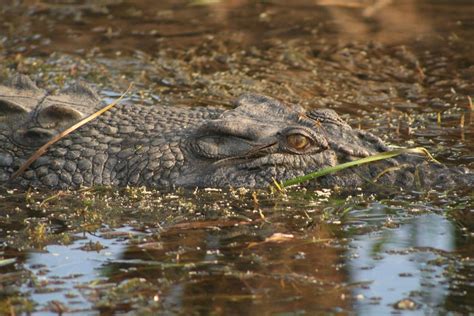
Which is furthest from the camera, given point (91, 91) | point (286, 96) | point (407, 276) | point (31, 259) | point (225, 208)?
point (286, 96)

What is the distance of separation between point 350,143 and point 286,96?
9.86 feet

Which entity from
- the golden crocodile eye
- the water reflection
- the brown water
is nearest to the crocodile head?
the golden crocodile eye

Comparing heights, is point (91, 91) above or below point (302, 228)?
above

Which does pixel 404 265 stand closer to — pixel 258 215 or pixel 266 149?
pixel 258 215

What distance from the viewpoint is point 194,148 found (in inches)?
307

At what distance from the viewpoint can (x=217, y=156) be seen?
7.74 m

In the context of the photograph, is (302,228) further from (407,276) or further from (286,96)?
(286,96)

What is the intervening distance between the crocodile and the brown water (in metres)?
0.19

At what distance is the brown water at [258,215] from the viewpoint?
18.5 feet

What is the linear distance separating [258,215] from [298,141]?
78cm

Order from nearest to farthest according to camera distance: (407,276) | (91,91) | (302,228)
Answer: (407,276)
(302,228)
(91,91)

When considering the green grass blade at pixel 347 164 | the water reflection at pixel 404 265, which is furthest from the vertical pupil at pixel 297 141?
the water reflection at pixel 404 265

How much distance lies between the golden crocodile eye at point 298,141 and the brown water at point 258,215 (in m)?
0.33

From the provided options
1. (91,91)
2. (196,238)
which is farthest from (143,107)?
(196,238)
